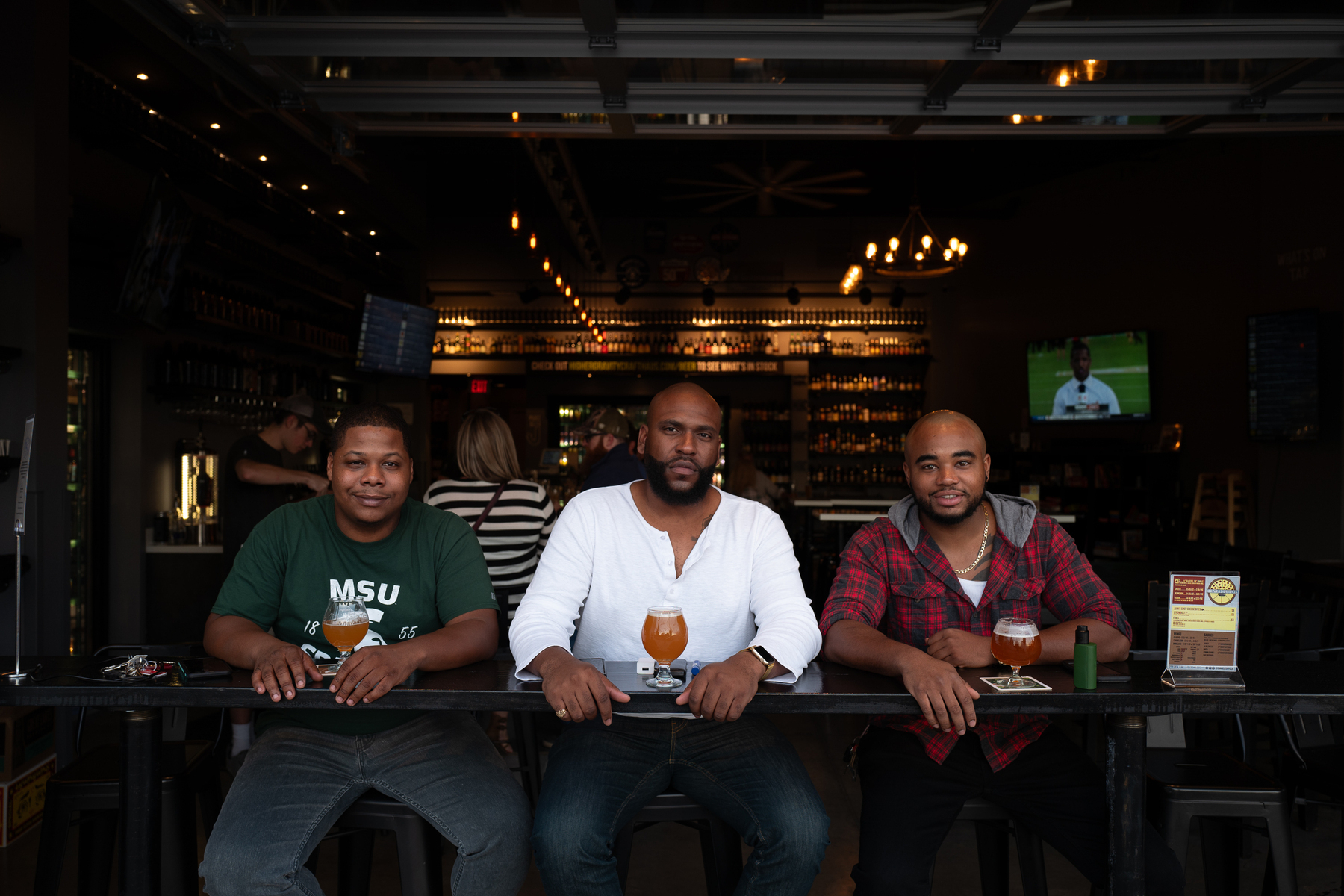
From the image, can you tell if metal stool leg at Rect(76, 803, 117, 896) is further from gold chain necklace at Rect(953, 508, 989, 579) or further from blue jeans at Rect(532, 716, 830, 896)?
gold chain necklace at Rect(953, 508, 989, 579)

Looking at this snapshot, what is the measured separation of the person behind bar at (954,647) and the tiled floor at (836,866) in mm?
925

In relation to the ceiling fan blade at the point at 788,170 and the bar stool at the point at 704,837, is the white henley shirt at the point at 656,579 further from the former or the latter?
the ceiling fan blade at the point at 788,170

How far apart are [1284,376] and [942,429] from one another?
18.6ft

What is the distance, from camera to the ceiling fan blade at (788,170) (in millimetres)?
7293

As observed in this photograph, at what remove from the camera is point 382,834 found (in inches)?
131

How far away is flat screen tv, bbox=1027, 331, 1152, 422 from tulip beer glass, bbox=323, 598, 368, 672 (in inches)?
340

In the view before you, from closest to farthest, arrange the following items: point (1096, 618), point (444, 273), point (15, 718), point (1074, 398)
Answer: point (1096, 618), point (15, 718), point (1074, 398), point (444, 273)

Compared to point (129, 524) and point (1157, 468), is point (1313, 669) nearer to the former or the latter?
point (129, 524)

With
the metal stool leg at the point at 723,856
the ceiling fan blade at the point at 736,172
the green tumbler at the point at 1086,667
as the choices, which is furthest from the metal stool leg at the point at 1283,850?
the ceiling fan blade at the point at 736,172

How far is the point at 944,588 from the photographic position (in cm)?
233

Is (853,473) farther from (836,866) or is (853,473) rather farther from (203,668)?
(203,668)

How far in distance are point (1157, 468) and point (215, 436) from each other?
26.4 feet

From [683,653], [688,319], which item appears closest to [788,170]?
[688,319]

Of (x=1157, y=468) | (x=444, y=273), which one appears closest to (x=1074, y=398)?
(x=1157, y=468)
